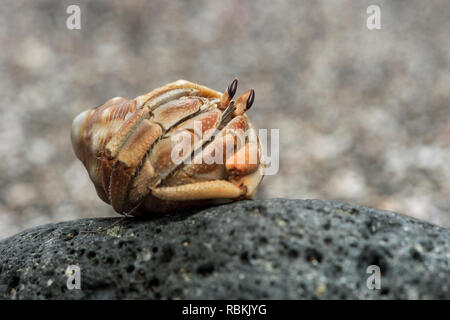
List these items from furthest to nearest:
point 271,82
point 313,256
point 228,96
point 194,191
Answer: point 271,82 → point 228,96 → point 194,191 → point 313,256

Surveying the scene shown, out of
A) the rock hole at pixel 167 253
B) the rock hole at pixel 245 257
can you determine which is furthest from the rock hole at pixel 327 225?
the rock hole at pixel 167 253

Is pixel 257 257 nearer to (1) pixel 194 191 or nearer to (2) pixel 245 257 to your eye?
(2) pixel 245 257

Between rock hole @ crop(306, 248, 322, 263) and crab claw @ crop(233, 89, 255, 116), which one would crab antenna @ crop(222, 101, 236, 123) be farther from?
rock hole @ crop(306, 248, 322, 263)

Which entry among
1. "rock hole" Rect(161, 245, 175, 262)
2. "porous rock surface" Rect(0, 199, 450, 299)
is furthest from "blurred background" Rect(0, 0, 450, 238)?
"rock hole" Rect(161, 245, 175, 262)

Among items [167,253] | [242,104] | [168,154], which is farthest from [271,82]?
[167,253]

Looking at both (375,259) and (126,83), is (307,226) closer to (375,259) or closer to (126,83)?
(375,259)
